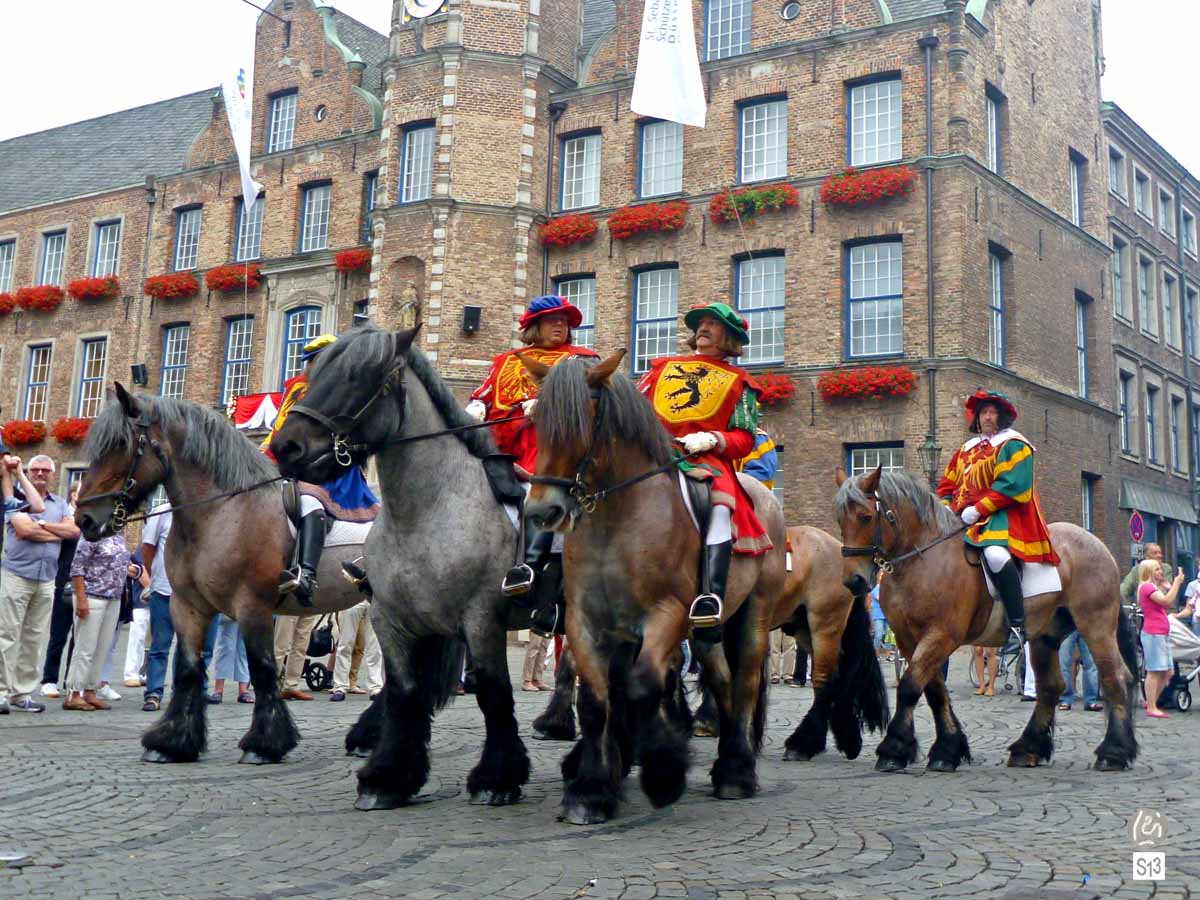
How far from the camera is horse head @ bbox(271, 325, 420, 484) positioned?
5.42m

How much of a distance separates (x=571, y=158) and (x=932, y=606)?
2058 cm

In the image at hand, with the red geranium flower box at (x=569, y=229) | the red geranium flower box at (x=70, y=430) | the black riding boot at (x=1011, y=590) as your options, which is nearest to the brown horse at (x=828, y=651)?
the black riding boot at (x=1011, y=590)

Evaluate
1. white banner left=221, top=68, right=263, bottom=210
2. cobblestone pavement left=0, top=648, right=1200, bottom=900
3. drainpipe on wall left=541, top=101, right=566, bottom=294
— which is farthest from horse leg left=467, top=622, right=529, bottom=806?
white banner left=221, top=68, right=263, bottom=210

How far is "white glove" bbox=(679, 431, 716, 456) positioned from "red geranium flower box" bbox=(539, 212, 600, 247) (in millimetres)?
20041

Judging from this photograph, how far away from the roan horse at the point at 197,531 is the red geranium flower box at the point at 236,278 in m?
23.8

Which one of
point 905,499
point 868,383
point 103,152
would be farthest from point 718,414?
point 103,152

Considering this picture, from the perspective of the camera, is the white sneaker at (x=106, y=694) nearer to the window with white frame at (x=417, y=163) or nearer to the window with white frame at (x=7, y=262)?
the window with white frame at (x=417, y=163)

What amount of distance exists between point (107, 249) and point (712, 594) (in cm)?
3262

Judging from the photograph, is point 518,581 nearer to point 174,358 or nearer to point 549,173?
point 549,173

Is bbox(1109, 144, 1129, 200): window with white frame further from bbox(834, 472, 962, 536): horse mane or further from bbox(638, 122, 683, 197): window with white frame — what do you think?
bbox(834, 472, 962, 536): horse mane

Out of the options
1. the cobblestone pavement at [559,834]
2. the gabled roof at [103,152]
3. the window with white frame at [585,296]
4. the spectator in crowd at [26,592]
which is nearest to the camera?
the cobblestone pavement at [559,834]

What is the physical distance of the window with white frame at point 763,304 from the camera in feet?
78.1

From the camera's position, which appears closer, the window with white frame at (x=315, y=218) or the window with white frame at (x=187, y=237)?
the window with white frame at (x=315, y=218)

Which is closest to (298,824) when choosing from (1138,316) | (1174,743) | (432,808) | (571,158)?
(432,808)
